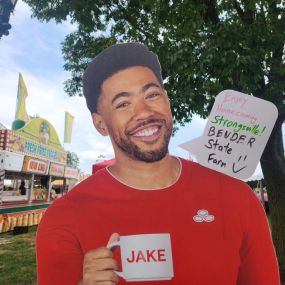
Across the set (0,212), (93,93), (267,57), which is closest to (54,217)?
(93,93)

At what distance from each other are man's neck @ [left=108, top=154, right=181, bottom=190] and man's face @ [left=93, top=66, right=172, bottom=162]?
0.05 m

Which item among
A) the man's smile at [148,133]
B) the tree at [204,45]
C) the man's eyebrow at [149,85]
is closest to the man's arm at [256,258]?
the man's smile at [148,133]

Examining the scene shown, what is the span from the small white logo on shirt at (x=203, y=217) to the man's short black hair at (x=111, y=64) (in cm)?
89

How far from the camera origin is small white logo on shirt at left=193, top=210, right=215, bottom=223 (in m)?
2.16

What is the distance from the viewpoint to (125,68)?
2.30m

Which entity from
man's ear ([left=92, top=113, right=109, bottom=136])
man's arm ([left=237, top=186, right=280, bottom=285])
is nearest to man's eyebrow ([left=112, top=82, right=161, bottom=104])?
man's ear ([left=92, top=113, right=109, bottom=136])

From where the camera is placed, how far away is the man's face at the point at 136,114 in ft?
7.40

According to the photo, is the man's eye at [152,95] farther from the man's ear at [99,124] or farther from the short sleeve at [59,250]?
the short sleeve at [59,250]

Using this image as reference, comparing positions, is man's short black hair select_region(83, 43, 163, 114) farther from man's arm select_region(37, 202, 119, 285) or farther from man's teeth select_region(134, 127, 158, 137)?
man's arm select_region(37, 202, 119, 285)

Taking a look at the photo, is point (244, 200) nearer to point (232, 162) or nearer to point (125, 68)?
point (232, 162)

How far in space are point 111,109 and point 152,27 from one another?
480cm

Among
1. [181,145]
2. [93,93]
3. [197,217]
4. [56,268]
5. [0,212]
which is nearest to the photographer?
[56,268]

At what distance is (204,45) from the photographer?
4.92m

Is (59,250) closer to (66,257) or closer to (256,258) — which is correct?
(66,257)
